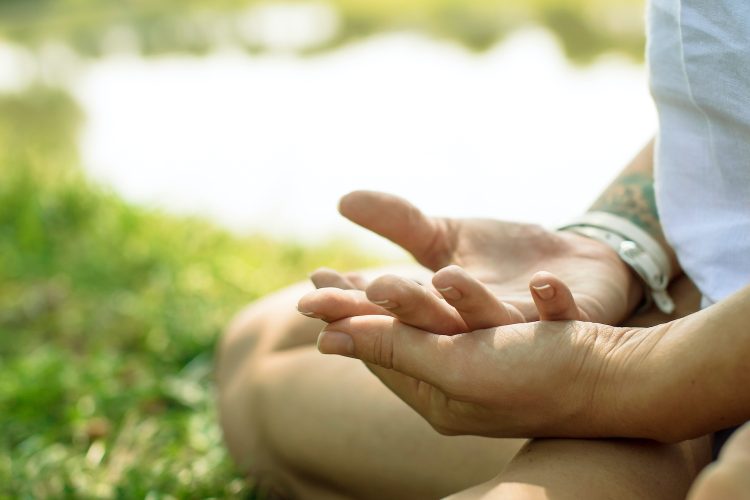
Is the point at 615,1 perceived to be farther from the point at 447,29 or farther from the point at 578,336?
the point at 578,336

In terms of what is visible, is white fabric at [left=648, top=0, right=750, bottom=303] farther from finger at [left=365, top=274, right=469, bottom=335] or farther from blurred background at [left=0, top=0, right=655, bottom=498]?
blurred background at [left=0, top=0, right=655, bottom=498]

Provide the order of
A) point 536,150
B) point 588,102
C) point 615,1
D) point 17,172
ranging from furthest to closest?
point 615,1
point 588,102
point 536,150
point 17,172

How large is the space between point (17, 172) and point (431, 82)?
2.01 m

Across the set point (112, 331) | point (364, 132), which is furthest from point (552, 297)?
point (364, 132)

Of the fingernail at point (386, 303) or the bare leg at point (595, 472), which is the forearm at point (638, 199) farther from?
the fingernail at point (386, 303)

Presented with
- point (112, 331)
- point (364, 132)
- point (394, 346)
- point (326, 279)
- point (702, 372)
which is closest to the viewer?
point (702, 372)

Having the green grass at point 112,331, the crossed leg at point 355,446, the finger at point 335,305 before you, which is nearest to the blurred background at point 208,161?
the green grass at point 112,331

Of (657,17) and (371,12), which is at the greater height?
(657,17)

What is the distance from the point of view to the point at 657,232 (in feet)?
4.23

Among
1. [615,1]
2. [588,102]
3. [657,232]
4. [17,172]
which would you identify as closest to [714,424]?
[657,232]

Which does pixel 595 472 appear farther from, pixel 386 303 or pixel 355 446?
pixel 355 446

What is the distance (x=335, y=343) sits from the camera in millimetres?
1049

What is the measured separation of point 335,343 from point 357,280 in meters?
0.19

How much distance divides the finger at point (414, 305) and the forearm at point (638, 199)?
1.14ft
